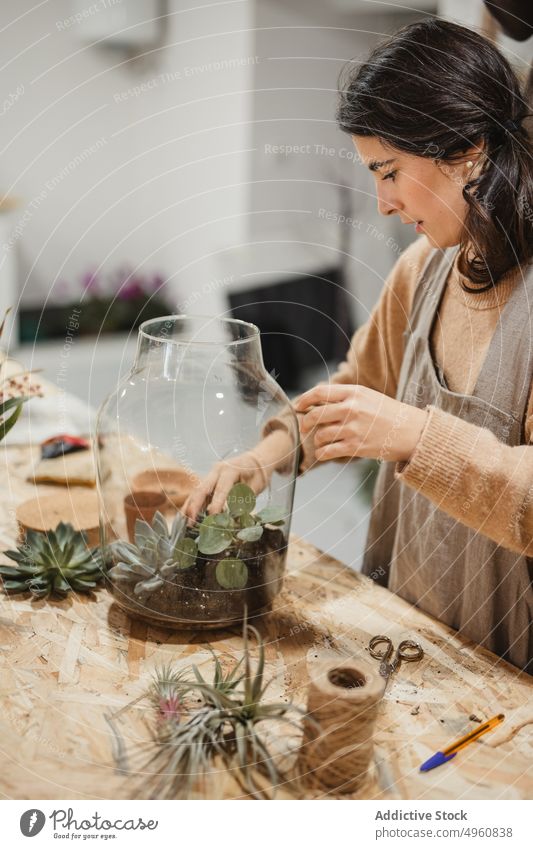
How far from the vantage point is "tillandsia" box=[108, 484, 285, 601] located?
2.35 feet

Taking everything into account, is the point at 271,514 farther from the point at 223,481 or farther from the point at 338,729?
the point at 338,729

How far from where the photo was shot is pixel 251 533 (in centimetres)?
73

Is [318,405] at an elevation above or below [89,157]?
below

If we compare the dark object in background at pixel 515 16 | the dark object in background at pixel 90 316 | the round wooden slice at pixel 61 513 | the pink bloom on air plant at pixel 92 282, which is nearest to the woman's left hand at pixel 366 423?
the round wooden slice at pixel 61 513

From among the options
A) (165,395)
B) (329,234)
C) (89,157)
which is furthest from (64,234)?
(165,395)

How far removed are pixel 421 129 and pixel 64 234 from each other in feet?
6.97

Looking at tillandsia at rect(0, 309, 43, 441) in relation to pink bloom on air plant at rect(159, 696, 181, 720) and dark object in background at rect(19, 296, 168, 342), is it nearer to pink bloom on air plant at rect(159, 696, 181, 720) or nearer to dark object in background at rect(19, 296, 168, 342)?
pink bloom on air plant at rect(159, 696, 181, 720)

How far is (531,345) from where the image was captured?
0.76 m

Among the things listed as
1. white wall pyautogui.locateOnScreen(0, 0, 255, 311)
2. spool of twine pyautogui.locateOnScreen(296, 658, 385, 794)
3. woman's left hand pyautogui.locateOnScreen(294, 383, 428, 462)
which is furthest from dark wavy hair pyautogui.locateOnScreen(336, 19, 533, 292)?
white wall pyautogui.locateOnScreen(0, 0, 255, 311)

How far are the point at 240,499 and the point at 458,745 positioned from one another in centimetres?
28

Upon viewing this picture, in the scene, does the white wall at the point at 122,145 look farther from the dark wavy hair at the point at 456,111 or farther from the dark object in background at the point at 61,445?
the dark wavy hair at the point at 456,111

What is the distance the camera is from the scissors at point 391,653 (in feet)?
2.31

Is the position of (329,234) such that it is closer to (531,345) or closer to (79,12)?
(79,12)
